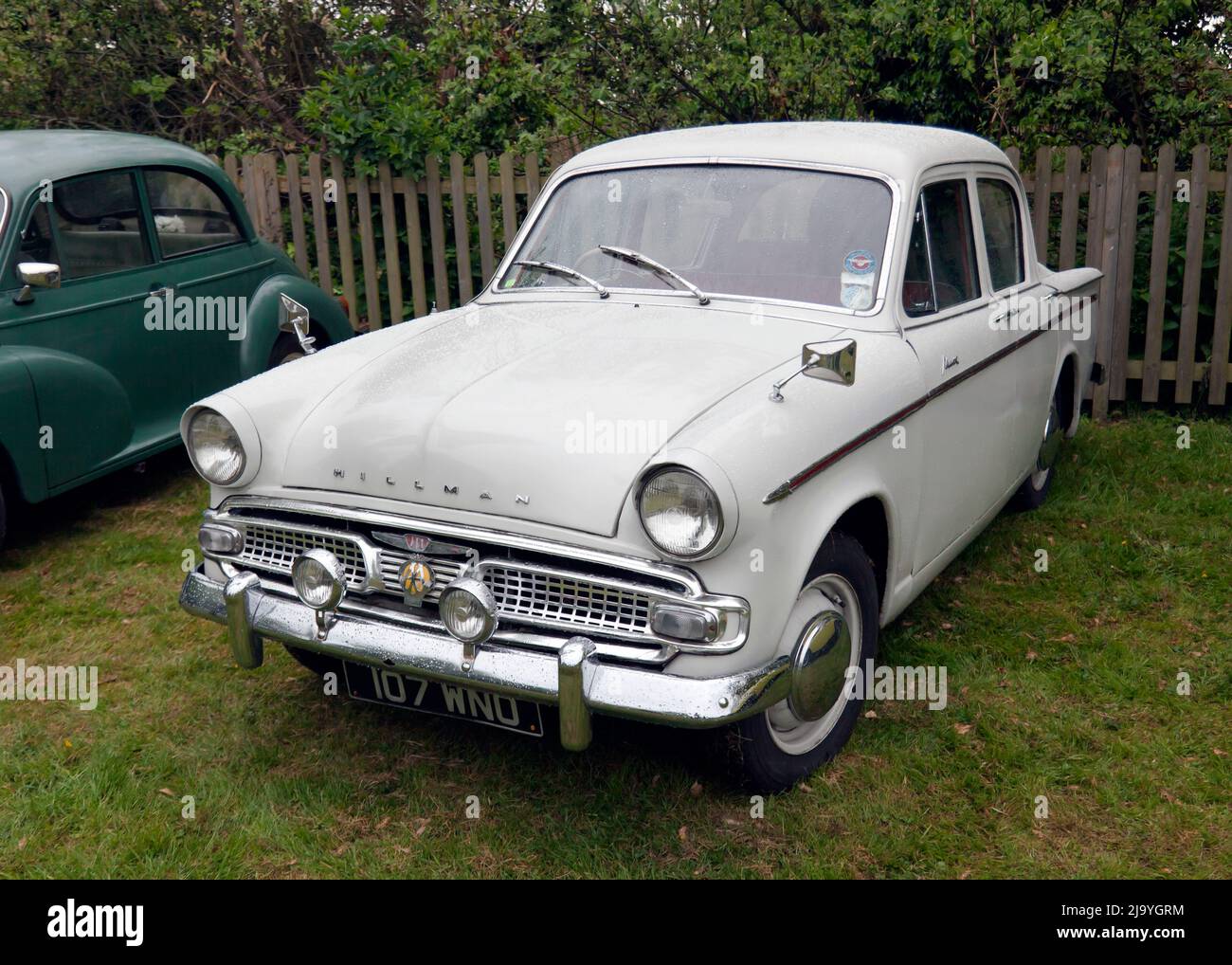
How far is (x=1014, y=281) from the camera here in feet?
15.3

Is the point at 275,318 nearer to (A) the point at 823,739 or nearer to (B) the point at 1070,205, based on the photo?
(A) the point at 823,739

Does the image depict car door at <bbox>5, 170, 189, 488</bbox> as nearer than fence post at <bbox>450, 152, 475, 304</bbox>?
Yes

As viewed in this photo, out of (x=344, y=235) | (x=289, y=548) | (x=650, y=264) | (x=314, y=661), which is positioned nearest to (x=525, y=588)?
(x=289, y=548)

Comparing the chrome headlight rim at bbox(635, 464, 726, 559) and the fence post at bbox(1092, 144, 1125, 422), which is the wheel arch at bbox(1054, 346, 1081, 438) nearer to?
the fence post at bbox(1092, 144, 1125, 422)

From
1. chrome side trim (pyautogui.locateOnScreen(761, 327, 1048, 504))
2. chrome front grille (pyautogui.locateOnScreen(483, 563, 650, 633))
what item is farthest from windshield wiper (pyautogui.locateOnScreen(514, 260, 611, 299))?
chrome front grille (pyautogui.locateOnScreen(483, 563, 650, 633))

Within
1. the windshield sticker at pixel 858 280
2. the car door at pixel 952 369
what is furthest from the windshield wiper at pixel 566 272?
the car door at pixel 952 369

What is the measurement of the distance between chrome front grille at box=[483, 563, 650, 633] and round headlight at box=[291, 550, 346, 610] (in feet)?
1.39

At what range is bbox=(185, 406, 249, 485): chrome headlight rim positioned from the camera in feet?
10.8

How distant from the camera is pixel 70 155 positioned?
542 centimetres

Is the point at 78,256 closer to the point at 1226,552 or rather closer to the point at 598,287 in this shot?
the point at 598,287

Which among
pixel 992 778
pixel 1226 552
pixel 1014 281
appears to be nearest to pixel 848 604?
pixel 992 778

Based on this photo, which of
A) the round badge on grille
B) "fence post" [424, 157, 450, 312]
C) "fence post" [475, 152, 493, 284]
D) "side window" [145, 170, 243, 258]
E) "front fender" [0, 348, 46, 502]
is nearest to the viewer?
the round badge on grille

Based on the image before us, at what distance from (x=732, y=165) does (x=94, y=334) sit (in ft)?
10.2

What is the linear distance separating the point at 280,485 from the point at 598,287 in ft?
4.22
